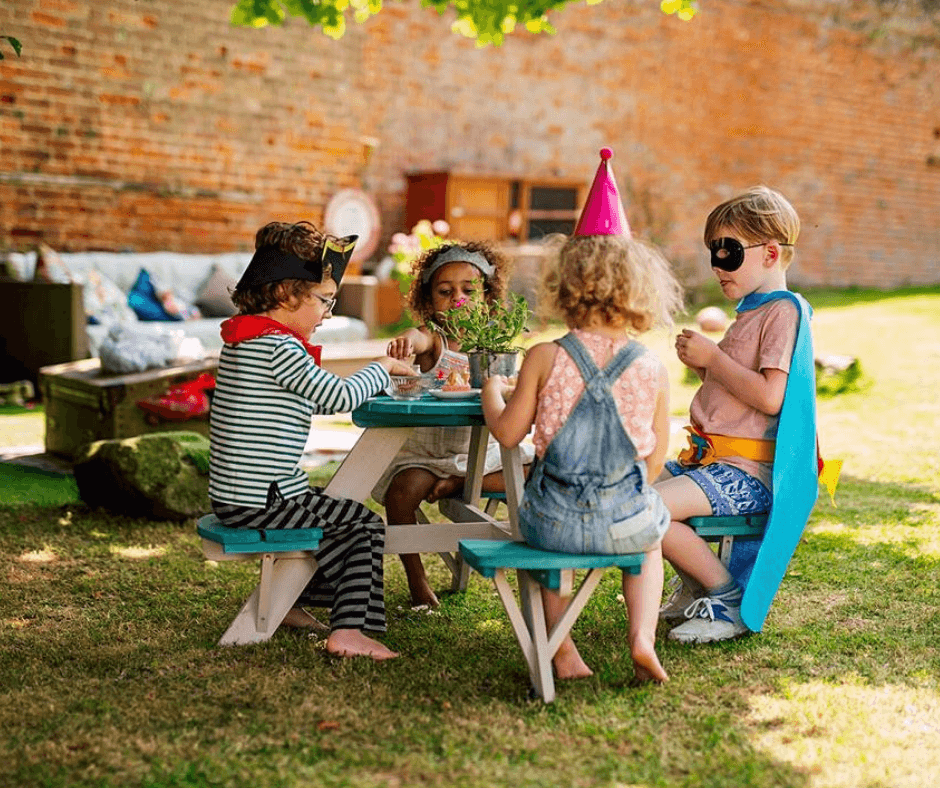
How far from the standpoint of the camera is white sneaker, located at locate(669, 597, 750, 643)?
3359 mm

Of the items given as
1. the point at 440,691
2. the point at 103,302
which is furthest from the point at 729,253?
the point at 103,302

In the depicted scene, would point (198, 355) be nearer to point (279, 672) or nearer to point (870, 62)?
point (279, 672)

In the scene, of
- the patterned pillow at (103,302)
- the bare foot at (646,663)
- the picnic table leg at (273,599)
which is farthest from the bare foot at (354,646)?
the patterned pillow at (103,302)

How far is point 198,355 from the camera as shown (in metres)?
6.51

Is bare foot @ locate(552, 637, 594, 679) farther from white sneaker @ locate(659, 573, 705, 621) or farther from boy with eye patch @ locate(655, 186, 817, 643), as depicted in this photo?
white sneaker @ locate(659, 573, 705, 621)

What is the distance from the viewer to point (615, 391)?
2.86 m

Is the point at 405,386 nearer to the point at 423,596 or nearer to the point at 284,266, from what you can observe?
the point at 284,266

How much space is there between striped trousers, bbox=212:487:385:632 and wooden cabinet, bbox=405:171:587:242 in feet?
28.8

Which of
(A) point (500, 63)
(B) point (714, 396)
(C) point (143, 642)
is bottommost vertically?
(C) point (143, 642)

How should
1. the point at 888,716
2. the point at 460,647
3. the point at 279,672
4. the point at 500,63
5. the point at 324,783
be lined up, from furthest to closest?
the point at 500,63 < the point at 460,647 < the point at 279,672 < the point at 888,716 < the point at 324,783

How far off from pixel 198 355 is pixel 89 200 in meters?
4.07

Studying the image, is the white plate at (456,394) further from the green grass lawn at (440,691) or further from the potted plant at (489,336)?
the green grass lawn at (440,691)

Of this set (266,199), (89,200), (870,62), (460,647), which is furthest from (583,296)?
(870,62)

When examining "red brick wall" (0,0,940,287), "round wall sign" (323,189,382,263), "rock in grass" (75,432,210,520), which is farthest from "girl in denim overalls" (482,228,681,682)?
"round wall sign" (323,189,382,263)
